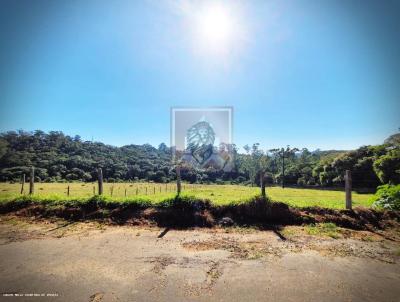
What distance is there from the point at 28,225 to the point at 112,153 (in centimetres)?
6381

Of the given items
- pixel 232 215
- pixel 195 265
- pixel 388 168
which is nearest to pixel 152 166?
pixel 388 168

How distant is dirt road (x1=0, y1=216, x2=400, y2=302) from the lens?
4.38 meters

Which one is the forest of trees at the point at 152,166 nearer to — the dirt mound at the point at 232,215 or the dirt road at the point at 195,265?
the dirt mound at the point at 232,215

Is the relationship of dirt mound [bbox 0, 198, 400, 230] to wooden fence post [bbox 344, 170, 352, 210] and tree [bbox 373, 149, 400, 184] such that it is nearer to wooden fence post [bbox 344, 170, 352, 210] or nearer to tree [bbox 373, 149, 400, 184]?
wooden fence post [bbox 344, 170, 352, 210]

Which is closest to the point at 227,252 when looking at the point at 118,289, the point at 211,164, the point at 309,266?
the point at 309,266

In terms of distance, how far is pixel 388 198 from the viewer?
10.0 metres

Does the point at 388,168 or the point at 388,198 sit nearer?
the point at 388,198

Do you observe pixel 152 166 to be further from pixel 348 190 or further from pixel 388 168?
pixel 348 190

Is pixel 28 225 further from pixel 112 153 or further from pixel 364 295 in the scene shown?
pixel 112 153

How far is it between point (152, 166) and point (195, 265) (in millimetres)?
54417

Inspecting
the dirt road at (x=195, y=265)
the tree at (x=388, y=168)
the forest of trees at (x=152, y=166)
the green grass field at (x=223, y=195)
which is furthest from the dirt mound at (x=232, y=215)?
the tree at (x=388, y=168)

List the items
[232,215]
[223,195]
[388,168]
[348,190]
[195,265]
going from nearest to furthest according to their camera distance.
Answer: [195,265] → [232,215] → [348,190] → [223,195] → [388,168]

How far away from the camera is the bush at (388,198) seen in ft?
31.7

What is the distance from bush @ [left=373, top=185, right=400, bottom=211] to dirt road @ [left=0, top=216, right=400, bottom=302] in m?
1.87
